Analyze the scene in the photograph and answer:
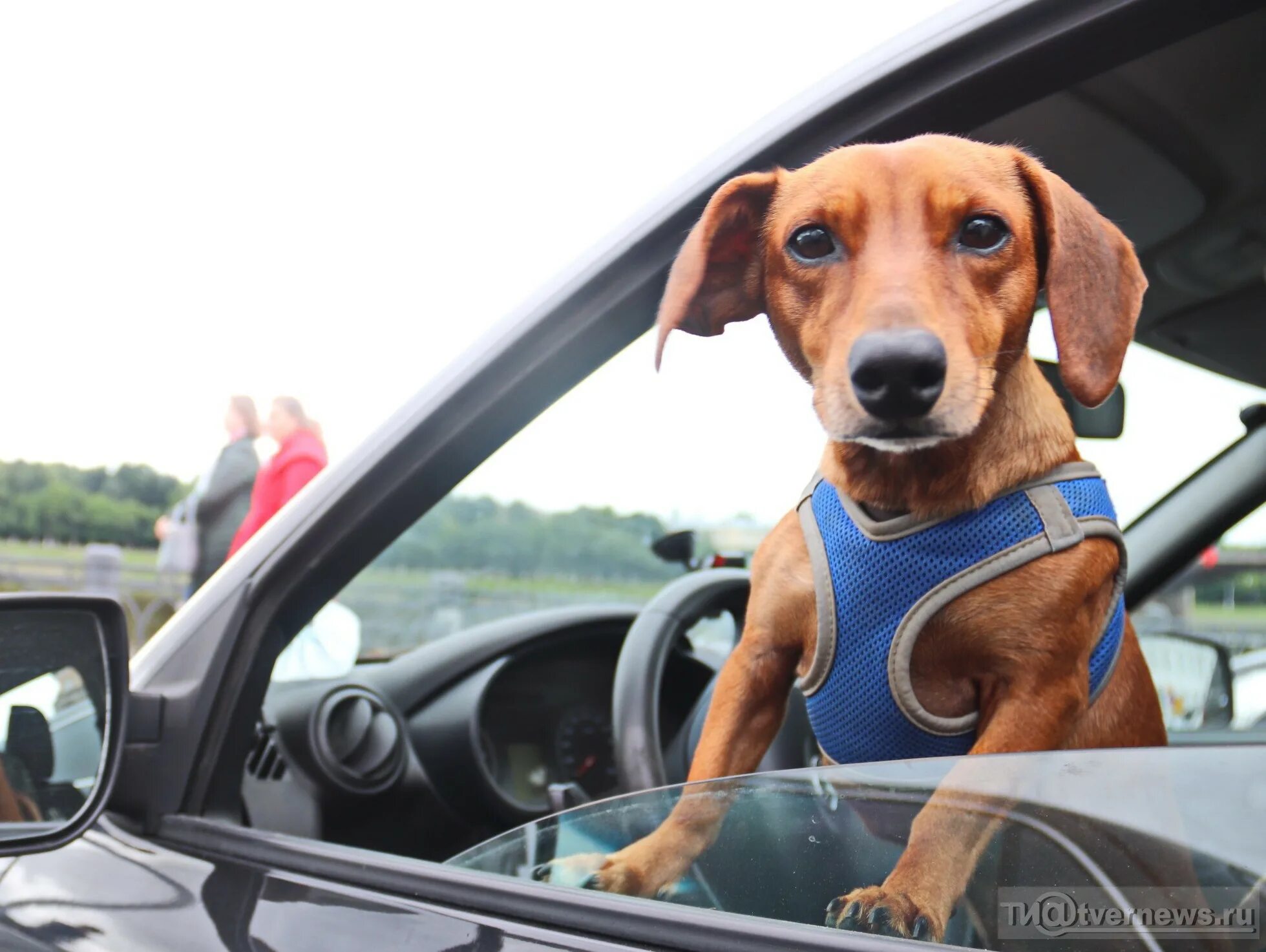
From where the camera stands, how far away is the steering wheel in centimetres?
165

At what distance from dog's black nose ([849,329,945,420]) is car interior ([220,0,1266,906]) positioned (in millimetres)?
341

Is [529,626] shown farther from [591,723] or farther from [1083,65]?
[1083,65]

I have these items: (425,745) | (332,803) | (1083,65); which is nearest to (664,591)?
(425,745)

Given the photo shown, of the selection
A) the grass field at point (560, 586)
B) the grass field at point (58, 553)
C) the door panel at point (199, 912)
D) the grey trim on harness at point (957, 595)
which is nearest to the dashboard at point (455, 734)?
the grass field at point (560, 586)

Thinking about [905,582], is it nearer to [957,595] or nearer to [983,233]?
[957,595]

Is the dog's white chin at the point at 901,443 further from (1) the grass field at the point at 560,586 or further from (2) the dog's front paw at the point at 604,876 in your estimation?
(1) the grass field at the point at 560,586

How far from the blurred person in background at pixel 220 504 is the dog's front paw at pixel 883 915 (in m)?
3.22

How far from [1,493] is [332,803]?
15.2m

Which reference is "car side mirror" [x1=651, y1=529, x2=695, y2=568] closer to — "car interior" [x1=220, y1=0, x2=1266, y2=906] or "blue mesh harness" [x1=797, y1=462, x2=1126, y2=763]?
"car interior" [x1=220, y1=0, x2=1266, y2=906]

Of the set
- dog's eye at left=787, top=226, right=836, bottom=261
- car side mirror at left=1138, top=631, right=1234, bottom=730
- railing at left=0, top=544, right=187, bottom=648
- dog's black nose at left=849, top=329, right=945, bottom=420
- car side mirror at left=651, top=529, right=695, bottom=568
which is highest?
dog's eye at left=787, top=226, right=836, bottom=261

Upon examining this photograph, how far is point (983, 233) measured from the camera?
1.02 meters

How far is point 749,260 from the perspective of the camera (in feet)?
3.80

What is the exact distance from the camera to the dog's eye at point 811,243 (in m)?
1.07

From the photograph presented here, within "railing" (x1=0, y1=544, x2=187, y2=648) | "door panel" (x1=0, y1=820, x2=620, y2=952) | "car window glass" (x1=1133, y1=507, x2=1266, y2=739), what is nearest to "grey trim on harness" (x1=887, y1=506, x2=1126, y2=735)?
"door panel" (x1=0, y1=820, x2=620, y2=952)
